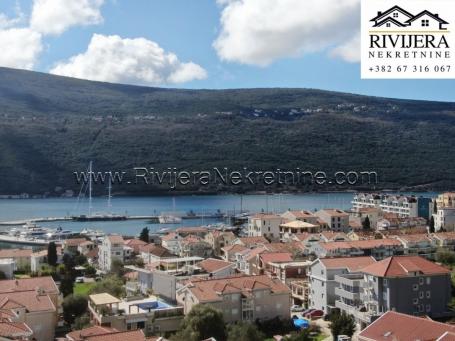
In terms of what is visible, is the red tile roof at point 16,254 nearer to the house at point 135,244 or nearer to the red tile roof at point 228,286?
the house at point 135,244

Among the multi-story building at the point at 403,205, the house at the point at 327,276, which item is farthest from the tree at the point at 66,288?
the multi-story building at the point at 403,205

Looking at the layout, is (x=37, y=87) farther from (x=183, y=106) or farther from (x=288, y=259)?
(x=288, y=259)

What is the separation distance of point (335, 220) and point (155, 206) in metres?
36.6

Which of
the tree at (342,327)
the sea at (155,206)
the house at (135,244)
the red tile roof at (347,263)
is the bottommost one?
the sea at (155,206)

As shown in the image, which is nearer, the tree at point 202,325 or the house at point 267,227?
the tree at point 202,325

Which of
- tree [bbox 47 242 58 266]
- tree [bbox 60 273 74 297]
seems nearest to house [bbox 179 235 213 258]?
tree [bbox 47 242 58 266]

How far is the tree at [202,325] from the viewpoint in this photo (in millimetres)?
11664

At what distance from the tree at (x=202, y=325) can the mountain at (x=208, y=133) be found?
6416cm

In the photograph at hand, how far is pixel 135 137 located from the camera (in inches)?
3538

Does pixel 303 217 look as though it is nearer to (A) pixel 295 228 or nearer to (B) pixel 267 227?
(B) pixel 267 227

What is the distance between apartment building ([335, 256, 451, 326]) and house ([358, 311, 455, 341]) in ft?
8.96

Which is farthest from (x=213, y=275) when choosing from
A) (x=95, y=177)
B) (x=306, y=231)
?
(x=95, y=177)

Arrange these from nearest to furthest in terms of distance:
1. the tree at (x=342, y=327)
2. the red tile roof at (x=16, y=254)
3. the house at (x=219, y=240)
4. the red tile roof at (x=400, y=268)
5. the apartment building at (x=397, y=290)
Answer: the tree at (x=342, y=327)
the apartment building at (x=397, y=290)
the red tile roof at (x=400, y=268)
the red tile roof at (x=16, y=254)
the house at (x=219, y=240)

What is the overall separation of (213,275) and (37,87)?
99.4 meters
